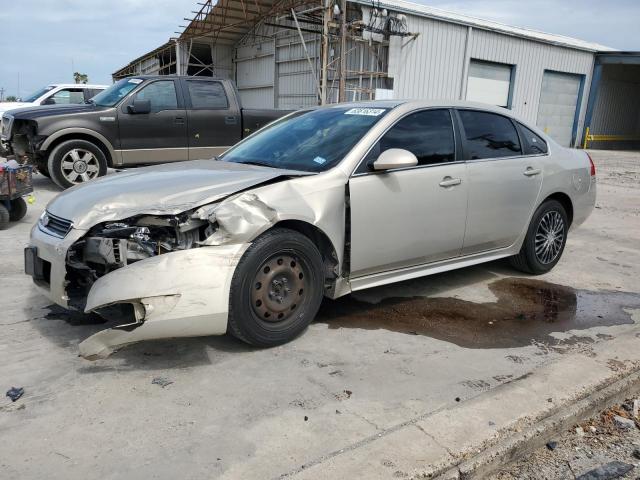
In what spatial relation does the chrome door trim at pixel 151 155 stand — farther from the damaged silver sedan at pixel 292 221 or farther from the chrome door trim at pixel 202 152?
the damaged silver sedan at pixel 292 221

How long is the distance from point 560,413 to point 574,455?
0.74 feet

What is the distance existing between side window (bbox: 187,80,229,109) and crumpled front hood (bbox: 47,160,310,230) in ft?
20.3

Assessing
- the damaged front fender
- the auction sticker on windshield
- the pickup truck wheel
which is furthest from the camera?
the pickup truck wheel

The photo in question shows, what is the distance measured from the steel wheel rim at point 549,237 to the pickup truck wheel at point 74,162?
6640 millimetres

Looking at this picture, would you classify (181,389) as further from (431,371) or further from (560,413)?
(560,413)

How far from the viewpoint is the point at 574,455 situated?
2686mm

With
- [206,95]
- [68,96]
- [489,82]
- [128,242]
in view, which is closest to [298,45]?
[489,82]

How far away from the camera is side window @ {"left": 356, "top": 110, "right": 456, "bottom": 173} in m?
3.99

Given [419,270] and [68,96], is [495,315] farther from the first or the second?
[68,96]

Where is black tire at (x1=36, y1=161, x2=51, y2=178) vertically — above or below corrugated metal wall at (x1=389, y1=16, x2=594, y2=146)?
below

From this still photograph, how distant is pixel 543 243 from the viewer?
17.3 ft

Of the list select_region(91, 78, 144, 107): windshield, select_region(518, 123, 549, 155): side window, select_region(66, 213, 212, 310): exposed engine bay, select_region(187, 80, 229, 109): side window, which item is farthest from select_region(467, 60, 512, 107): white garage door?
select_region(66, 213, 212, 310): exposed engine bay

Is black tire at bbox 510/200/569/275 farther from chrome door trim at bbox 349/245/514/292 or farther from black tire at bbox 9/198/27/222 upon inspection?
black tire at bbox 9/198/27/222

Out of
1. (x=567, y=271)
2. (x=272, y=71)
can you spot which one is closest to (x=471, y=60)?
(x=272, y=71)
